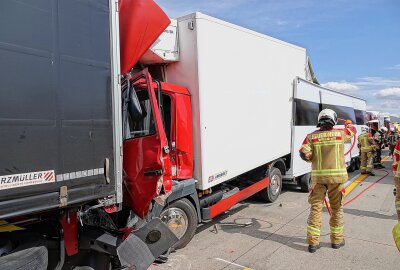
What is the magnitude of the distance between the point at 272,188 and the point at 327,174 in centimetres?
280

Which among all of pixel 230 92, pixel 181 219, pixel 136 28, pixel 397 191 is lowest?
pixel 181 219

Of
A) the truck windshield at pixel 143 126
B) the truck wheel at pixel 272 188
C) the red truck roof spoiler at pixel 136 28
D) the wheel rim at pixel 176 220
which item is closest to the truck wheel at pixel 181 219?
the wheel rim at pixel 176 220

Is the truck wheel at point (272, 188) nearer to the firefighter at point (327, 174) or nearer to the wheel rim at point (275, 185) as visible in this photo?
the wheel rim at point (275, 185)

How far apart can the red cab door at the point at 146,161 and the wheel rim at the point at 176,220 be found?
1165 mm

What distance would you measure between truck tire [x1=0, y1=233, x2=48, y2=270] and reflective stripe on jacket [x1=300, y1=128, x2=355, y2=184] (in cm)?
376

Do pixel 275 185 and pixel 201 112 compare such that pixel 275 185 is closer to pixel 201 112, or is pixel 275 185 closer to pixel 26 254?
pixel 201 112

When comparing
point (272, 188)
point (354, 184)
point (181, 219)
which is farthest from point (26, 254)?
point (354, 184)

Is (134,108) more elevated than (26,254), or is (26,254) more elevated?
(134,108)

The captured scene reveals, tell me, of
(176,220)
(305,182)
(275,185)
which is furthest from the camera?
(305,182)

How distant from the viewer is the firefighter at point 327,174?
5059 mm

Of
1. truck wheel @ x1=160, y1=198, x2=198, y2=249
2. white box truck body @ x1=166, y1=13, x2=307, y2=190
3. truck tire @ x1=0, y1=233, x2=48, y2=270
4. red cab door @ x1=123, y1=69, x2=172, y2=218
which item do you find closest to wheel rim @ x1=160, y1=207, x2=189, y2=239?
truck wheel @ x1=160, y1=198, x2=198, y2=249

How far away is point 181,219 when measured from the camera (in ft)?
16.3

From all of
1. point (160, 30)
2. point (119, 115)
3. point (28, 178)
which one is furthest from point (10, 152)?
point (160, 30)

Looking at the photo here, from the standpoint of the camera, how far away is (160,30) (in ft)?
12.6
